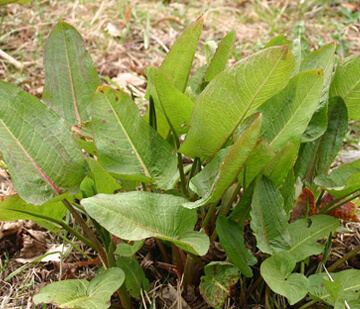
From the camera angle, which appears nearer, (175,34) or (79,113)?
(79,113)

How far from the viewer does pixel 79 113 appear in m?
1.15

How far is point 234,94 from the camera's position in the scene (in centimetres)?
92

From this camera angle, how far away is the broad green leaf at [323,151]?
3.71 feet

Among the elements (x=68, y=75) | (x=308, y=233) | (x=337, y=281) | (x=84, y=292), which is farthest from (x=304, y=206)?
(x=68, y=75)

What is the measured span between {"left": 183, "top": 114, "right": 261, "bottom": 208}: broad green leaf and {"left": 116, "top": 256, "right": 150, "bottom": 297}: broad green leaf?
26 centimetres

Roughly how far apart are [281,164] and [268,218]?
116 mm

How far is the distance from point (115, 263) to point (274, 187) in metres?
0.40

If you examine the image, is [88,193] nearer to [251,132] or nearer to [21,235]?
[251,132]

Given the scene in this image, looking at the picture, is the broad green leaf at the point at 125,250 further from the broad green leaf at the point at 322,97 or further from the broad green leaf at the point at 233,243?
the broad green leaf at the point at 322,97

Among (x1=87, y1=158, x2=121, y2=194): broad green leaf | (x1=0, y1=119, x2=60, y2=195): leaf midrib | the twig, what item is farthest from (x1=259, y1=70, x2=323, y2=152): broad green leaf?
the twig

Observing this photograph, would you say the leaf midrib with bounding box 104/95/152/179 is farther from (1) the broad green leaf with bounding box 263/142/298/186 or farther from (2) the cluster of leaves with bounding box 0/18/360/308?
(1) the broad green leaf with bounding box 263/142/298/186

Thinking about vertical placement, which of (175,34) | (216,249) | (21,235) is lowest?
(21,235)

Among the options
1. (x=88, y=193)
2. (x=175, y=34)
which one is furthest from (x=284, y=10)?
(x=88, y=193)

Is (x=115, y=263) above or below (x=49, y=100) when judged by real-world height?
below
